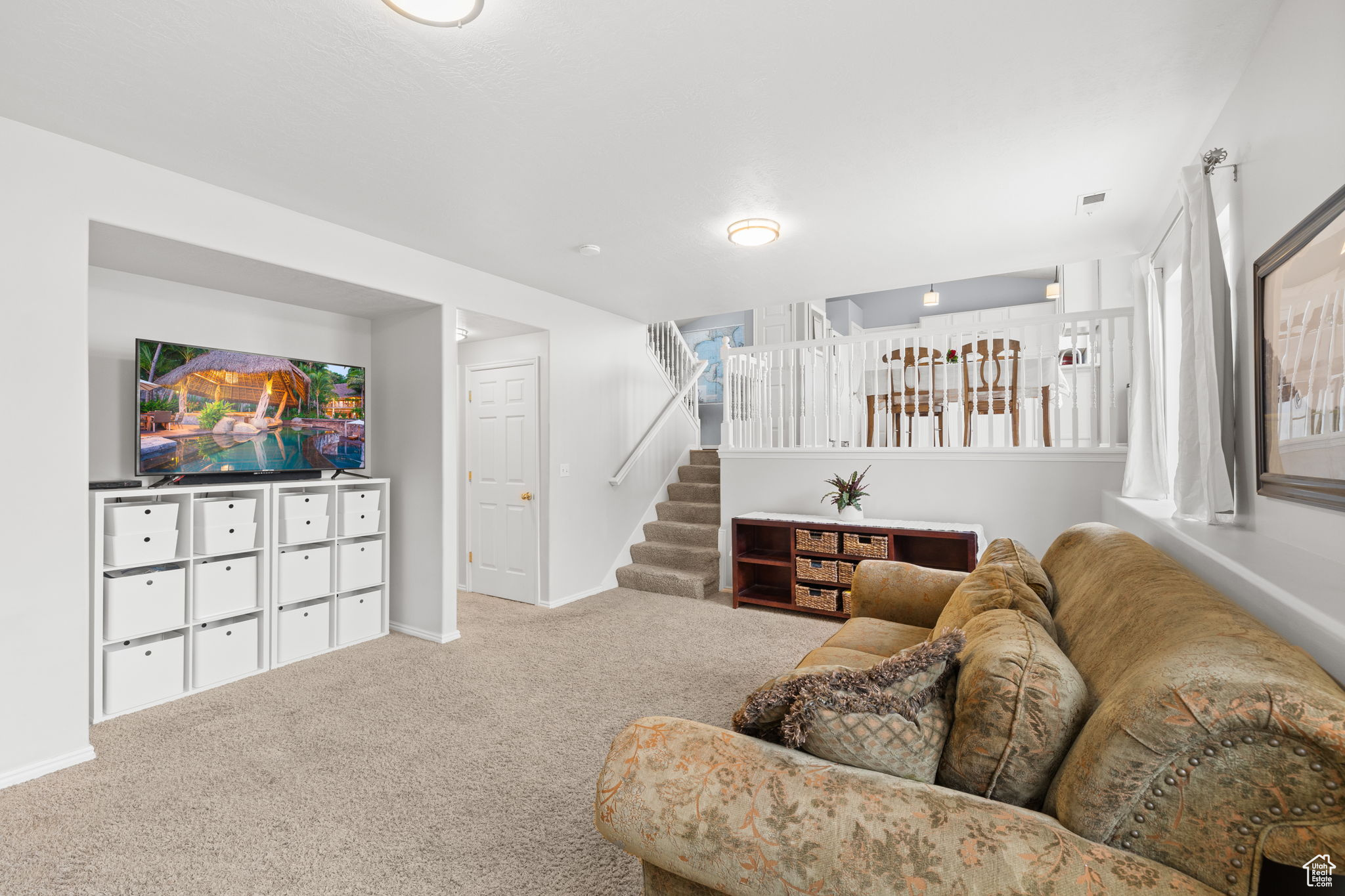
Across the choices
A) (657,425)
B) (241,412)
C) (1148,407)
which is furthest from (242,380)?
(1148,407)

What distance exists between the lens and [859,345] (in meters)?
4.91

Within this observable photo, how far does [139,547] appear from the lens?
2.87 m

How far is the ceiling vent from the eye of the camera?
303 centimetres

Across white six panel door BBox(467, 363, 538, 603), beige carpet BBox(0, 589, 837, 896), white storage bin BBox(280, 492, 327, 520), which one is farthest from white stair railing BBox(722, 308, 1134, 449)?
white storage bin BBox(280, 492, 327, 520)

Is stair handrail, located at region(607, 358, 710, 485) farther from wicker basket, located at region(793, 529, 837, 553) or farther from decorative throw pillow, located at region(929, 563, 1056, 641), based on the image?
decorative throw pillow, located at region(929, 563, 1056, 641)

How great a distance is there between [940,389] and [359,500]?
405cm

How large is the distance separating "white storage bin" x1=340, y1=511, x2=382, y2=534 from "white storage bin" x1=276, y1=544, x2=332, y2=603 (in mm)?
150

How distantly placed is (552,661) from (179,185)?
2976 millimetres

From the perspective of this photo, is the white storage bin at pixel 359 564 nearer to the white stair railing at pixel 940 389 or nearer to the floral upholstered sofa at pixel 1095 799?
the white stair railing at pixel 940 389

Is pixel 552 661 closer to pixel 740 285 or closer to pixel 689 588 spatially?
pixel 689 588

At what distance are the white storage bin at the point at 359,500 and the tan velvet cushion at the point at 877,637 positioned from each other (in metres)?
2.97

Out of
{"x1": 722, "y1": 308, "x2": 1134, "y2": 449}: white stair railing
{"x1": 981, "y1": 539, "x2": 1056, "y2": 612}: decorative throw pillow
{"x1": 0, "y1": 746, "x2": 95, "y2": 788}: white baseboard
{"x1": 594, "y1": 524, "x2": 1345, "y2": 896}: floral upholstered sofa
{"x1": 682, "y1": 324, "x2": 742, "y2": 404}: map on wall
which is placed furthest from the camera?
{"x1": 682, "y1": 324, "x2": 742, "y2": 404}: map on wall

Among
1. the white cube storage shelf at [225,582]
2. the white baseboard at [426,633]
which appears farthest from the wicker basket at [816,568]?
the white cube storage shelf at [225,582]

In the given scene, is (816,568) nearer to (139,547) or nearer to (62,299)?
(139,547)
